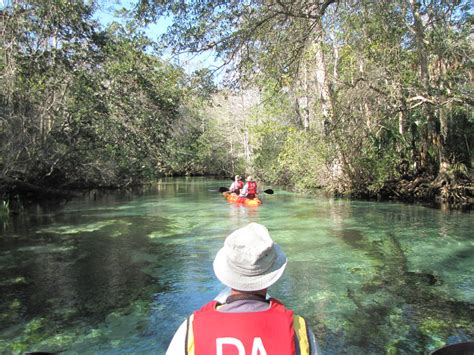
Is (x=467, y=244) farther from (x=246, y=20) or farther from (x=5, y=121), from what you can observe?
(x=5, y=121)

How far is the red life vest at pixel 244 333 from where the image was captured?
1.87 metres

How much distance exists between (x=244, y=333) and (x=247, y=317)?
0.07m

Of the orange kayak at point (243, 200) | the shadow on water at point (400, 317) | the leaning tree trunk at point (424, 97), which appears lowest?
the shadow on water at point (400, 317)

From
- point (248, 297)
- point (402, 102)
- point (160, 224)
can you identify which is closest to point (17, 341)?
point (248, 297)

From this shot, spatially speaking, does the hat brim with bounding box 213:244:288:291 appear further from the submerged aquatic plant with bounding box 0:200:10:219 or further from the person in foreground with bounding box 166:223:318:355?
the submerged aquatic plant with bounding box 0:200:10:219

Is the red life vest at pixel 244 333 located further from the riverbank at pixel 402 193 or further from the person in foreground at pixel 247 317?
the riverbank at pixel 402 193

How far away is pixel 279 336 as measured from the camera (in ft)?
6.19

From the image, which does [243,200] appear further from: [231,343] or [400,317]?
[231,343]

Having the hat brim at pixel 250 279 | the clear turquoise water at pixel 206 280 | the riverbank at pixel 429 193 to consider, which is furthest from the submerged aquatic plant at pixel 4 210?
the hat brim at pixel 250 279

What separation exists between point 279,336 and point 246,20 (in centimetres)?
766

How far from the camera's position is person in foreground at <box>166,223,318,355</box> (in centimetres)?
188

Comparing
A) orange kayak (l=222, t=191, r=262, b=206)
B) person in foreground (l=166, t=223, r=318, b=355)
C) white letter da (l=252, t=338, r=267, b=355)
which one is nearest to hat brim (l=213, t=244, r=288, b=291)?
person in foreground (l=166, t=223, r=318, b=355)

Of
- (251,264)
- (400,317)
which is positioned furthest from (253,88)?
(251,264)

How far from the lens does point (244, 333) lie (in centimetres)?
188
